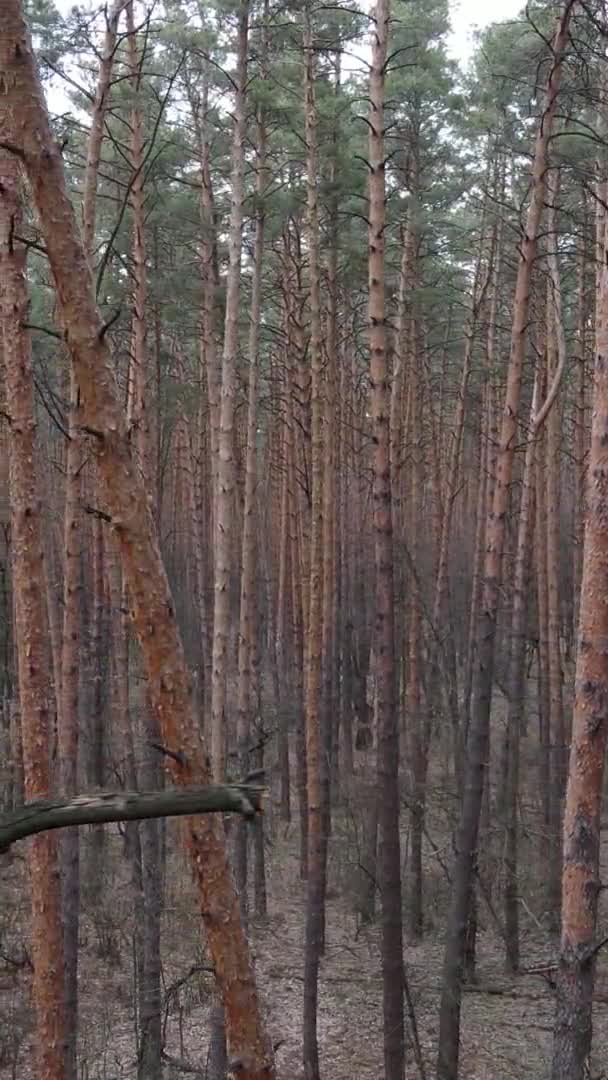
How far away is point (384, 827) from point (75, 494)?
11.4ft

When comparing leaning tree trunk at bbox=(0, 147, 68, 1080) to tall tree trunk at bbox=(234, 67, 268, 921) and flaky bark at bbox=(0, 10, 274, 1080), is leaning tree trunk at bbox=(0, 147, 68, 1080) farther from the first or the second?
tall tree trunk at bbox=(234, 67, 268, 921)

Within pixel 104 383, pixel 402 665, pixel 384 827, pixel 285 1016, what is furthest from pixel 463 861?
pixel 402 665

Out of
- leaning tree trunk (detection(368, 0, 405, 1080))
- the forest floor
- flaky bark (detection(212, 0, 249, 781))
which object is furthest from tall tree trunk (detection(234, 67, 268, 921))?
leaning tree trunk (detection(368, 0, 405, 1080))

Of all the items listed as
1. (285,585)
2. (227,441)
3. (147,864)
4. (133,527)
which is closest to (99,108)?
(227,441)

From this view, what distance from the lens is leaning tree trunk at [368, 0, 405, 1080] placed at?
7223 millimetres

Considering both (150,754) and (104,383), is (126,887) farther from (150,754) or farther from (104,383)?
(104,383)

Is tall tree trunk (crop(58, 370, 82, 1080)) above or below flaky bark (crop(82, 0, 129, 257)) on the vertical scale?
below

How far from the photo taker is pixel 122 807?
2084 mm

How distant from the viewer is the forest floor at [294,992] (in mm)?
8914

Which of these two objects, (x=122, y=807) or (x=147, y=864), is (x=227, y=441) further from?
(x=122, y=807)

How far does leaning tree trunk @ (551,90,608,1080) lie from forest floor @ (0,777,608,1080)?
135 inches

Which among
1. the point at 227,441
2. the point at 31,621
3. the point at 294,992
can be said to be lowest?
the point at 294,992

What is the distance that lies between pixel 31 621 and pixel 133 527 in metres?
1.98

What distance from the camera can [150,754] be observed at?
9.95 m
